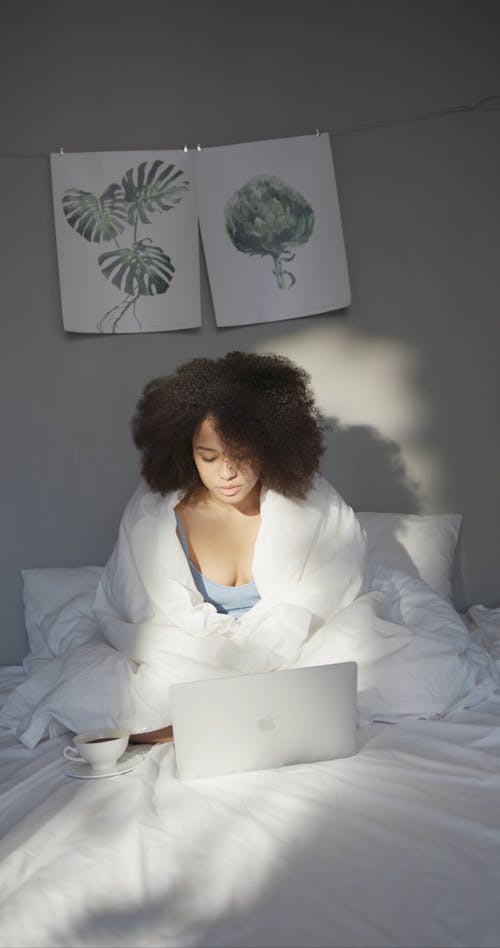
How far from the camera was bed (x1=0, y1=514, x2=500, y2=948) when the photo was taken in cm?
127

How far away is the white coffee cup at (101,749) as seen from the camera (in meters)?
1.92

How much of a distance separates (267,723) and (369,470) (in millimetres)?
1602

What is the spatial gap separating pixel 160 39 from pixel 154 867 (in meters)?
2.70

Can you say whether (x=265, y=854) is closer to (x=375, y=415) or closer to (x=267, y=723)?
(x=267, y=723)

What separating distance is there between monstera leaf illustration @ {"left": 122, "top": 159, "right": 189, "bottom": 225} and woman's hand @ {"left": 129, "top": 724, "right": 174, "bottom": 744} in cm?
173

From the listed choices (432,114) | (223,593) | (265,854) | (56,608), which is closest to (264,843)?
(265,854)

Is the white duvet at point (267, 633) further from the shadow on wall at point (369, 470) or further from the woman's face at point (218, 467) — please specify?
the shadow on wall at point (369, 470)

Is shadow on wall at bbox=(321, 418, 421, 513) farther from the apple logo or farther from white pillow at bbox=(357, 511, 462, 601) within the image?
the apple logo

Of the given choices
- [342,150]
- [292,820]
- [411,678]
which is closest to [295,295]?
[342,150]

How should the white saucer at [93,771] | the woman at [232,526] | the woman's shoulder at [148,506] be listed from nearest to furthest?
the white saucer at [93,771]
the woman at [232,526]
the woman's shoulder at [148,506]

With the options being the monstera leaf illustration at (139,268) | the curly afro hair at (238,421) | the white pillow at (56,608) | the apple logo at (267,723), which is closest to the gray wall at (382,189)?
the monstera leaf illustration at (139,268)

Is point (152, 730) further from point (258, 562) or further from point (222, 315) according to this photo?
point (222, 315)

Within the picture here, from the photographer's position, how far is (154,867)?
145 centimetres

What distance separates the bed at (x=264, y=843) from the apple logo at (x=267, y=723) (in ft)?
0.29
